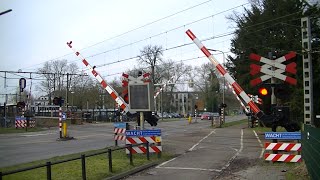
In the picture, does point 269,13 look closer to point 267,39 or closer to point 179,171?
point 267,39

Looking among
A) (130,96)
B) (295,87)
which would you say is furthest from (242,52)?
(130,96)

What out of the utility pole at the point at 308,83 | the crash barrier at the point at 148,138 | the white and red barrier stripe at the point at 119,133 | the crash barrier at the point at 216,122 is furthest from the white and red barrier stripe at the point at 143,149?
the crash barrier at the point at 216,122

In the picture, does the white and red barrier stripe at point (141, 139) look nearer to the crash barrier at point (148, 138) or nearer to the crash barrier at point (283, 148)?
the crash barrier at point (148, 138)

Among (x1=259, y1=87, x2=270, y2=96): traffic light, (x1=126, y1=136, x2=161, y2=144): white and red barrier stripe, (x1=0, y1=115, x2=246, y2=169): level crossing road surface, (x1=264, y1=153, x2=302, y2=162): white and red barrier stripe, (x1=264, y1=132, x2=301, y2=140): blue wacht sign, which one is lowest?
(x1=0, y1=115, x2=246, y2=169): level crossing road surface

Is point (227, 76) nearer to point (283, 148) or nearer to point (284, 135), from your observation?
point (284, 135)

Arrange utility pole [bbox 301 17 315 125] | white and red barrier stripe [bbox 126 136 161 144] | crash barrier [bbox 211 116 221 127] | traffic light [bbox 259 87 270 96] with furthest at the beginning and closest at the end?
crash barrier [bbox 211 116 221 127] < white and red barrier stripe [bbox 126 136 161 144] < utility pole [bbox 301 17 315 125] < traffic light [bbox 259 87 270 96]

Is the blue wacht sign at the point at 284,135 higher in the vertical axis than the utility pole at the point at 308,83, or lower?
lower

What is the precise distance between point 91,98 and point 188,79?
3063 cm

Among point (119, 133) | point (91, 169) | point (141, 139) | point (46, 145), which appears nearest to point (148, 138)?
point (141, 139)

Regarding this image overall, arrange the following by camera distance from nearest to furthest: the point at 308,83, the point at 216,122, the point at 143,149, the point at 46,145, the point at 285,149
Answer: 1. the point at 285,149
2. the point at 308,83
3. the point at 143,149
4. the point at 46,145
5. the point at 216,122

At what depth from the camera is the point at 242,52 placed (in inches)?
1724

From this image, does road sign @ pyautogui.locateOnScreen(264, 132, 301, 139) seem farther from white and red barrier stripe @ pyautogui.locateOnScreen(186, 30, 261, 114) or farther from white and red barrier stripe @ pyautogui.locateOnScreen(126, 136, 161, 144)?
white and red barrier stripe @ pyautogui.locateOnScreen(126, 136, 161, 144)

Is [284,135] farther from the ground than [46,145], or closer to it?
farther from the ground

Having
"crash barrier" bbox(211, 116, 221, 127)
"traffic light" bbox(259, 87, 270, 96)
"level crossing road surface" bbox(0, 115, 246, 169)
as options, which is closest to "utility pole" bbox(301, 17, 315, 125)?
"traffic light" bbox(259, 87, 270, 96)
